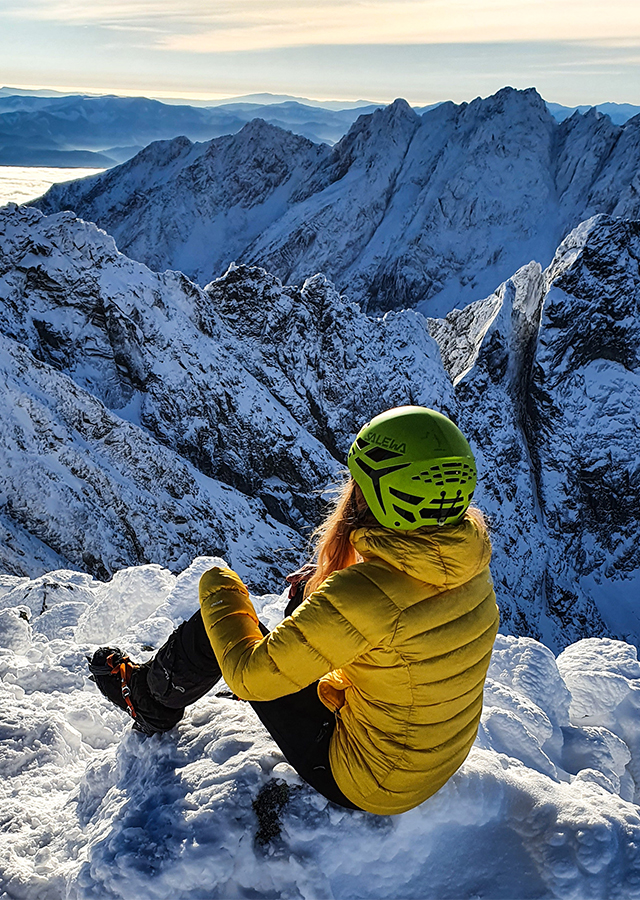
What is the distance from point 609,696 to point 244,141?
453 feet

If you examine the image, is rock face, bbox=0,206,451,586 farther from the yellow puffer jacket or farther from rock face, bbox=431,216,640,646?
the yellow puffer jacket

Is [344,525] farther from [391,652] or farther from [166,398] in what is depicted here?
[166,398]

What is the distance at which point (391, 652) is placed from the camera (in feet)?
8.58

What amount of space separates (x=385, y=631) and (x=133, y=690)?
6.39 ft

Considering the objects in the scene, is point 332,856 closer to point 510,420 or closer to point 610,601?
point 510,420

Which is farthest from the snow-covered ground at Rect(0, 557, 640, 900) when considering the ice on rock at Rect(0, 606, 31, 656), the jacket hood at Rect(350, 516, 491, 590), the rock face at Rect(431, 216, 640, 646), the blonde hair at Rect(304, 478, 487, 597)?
the rock face at Rect(431, 216, 640, 646)

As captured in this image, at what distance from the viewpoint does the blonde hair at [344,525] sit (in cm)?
288

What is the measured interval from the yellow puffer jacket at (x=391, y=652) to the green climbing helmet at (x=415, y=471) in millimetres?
81

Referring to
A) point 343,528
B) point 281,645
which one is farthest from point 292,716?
point 343,528

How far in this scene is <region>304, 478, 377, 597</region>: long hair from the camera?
2.89m

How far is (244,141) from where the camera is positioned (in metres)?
126

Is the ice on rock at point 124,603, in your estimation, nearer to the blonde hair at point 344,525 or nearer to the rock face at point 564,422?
the blonde hair at point 344,525

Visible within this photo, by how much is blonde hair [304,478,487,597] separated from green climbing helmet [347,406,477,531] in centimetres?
15

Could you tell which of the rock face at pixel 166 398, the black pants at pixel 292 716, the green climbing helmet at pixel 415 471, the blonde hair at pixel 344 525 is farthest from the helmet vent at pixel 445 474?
the rock face at pixel 166 398
